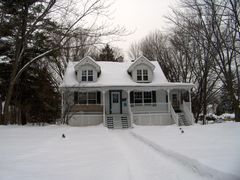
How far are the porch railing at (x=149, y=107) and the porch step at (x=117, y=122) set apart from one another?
1565 mm

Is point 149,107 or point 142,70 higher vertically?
point 142,70

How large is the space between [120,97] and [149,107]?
2.95m

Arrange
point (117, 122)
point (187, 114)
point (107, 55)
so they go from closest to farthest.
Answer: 1. point (117, 122)
2. point (187, 114)
3. point (107, 55)

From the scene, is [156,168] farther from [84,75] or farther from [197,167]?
[84,75]

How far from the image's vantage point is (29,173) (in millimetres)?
4852

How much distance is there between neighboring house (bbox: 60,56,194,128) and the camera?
60.4 ft

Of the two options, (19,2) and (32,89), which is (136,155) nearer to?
(19,2)

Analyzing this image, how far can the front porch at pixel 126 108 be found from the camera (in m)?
18.4

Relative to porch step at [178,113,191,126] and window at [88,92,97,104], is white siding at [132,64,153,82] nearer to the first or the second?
window at [88,92,97,104]

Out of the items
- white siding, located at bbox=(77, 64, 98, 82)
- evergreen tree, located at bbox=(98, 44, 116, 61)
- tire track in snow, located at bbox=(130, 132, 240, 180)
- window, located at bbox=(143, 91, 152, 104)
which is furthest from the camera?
evergreen tree, located at bbox=(98, 44, 116, 61)

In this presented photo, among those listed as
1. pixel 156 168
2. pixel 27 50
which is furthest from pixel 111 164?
pixel 27 50

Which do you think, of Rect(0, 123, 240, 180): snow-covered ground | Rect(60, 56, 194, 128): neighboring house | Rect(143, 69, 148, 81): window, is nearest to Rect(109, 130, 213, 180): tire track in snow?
Rect(0, 123, 240, 180): snow-covered ground

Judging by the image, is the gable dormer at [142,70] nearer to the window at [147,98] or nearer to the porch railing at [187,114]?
the window at [147,98]

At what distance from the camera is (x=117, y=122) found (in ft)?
60.2
